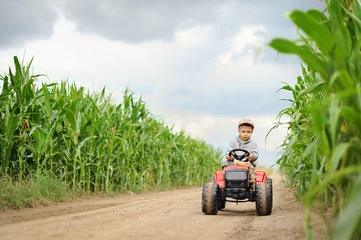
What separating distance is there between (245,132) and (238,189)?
1.32 m

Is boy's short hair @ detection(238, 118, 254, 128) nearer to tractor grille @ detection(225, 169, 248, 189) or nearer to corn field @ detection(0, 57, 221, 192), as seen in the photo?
tractor grille @ detection(225, 169, 248, 189)

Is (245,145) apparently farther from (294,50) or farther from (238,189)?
(294,50)

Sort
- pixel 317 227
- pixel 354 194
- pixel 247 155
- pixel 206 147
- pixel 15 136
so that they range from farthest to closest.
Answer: pixel 206 147
pixel 15 136
pixel 247 155
pixel 317 227
pixel 354 194

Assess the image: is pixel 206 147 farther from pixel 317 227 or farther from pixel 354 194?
pixel 354 194

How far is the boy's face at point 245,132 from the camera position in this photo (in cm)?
769

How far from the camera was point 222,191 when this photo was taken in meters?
6.80

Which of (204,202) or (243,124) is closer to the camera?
(204,202)

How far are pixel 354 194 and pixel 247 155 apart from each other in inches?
195

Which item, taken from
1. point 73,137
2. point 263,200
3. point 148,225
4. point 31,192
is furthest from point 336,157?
point 73,137

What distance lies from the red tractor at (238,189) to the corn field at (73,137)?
144 inches

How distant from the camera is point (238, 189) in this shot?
6.68 m

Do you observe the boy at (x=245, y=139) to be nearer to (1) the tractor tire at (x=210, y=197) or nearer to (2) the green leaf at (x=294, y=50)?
(1) the tractor tire at (x=210, y=197)

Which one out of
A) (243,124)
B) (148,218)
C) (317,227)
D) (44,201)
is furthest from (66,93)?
(317,227)

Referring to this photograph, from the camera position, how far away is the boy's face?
25.2 feet
